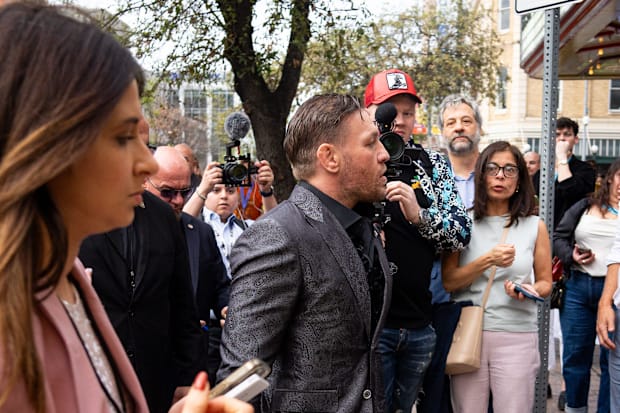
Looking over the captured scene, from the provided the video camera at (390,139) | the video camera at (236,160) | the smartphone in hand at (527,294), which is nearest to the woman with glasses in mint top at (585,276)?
the smartphone in hand at (527,294)

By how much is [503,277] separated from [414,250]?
0.76 meters

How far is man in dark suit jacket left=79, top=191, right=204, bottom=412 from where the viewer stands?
2.94 m

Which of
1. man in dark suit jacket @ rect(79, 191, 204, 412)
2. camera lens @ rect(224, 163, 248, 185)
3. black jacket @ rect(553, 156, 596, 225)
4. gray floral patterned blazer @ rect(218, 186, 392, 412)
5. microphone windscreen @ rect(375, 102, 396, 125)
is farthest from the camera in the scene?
black jacket @ rect(553, 156, 596, 225)

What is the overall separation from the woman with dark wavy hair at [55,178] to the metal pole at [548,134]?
A: 2996 mm

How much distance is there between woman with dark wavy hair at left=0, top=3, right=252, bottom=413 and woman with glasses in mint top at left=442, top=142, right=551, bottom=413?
Answer: 296 centimetres

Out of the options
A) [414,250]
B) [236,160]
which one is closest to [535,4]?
[414,250]

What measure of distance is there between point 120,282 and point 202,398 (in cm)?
182

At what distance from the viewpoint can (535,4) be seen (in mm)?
3676

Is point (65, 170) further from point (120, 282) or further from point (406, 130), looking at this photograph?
point (406, 130)

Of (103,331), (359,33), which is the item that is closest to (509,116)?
(359,33)

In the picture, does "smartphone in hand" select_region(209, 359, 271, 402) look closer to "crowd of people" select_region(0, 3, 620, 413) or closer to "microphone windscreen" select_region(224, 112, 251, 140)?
"crowd of people" select_region(0, 3, 620, 413)

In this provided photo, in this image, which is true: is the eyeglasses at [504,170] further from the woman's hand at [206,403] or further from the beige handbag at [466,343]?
the woman's hand at [206,403]

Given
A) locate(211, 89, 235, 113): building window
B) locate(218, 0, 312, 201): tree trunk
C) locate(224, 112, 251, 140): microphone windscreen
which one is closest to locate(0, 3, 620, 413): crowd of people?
locate(224, 112, 251, 140): microphone windscreen

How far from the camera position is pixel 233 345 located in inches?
97.0
